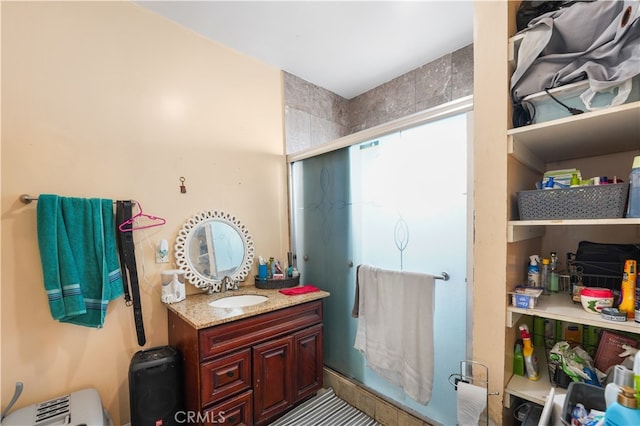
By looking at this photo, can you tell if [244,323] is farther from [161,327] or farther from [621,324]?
[621,324]

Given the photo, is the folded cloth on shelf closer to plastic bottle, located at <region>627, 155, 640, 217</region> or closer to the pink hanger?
the pink hanger

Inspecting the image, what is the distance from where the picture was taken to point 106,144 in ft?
5.15

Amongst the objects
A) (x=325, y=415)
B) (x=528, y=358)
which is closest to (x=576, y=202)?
(x=528, y=358)

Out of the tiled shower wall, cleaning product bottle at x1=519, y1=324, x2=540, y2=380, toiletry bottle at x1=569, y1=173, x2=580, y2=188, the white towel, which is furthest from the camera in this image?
the tiled shower wall

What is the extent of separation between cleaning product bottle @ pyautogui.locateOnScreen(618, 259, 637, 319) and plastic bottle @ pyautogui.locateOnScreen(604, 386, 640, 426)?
0.42 m

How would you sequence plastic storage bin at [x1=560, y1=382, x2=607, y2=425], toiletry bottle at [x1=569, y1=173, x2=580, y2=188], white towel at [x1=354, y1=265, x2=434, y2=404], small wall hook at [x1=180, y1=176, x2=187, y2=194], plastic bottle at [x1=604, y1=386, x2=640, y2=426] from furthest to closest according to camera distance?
small wall hook at [x1=180, y1=176, x2=187, y2=194]
white towel at [x1=354, y1=265, x2=434, y2=404]
toiletry bottle at [x1=569, y1=173, x2=580, y2=188]
plastic storage bin at [x1=560, y1=382, x2=607, y2=425]
plastic bottle at [x1=604, y1=386, x2=640, y2=426]

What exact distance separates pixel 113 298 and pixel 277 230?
118 cm

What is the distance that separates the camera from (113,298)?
148cm

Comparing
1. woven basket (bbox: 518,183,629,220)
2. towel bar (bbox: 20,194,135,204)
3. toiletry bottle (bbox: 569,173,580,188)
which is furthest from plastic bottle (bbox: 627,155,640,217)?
towel bar (bbox: 20,194,135,204)

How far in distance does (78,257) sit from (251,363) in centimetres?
106

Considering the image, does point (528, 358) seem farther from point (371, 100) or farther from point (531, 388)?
point (371, 100)

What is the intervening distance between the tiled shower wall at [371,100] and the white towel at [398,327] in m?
1.40

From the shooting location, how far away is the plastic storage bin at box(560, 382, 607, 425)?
2.69ft

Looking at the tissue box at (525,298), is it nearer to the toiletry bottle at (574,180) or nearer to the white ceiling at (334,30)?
the toiletry bottle at (574,180)
